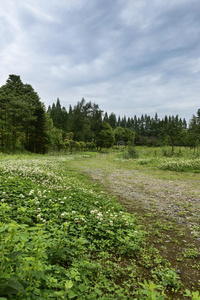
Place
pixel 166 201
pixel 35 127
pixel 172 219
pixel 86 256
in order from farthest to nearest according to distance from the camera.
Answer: pixel 35 127, pixel 166 201, pixel 172 219, pixel 86 256

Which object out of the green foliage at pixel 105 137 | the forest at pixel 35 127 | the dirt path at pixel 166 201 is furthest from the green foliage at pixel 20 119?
the green foliage at pixel 105 137

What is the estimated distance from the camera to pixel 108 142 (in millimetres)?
47000

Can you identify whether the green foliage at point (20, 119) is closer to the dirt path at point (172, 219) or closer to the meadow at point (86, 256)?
the dirt path at point (172, 219)

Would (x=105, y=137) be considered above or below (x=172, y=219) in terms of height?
above

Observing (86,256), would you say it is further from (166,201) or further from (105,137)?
(105,137)

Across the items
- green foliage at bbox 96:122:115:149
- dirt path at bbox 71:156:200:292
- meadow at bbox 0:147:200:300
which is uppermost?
green foliage at bbox 96:122:115:149

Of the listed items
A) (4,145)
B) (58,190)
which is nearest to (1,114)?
(4,145)

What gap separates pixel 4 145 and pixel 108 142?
2951 centimetres

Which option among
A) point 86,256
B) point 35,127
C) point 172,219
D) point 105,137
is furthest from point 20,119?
point 105,137

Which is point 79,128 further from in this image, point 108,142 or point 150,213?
point 150,213

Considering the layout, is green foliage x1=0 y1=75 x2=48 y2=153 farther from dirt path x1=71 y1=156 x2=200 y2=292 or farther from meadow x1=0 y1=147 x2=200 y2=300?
meadow x1=0 y1=147 x2=200 y2=300

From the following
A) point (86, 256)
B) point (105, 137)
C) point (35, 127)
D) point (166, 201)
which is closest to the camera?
point (86, 256)

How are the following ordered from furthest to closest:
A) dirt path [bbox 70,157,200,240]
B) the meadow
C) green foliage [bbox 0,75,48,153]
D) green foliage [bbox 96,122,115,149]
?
green foliage [bbox 96,122,115,149] < green foliage [bbox 0,75,48,153] < dirt path [bbox 70,157,200,240] < the meadow

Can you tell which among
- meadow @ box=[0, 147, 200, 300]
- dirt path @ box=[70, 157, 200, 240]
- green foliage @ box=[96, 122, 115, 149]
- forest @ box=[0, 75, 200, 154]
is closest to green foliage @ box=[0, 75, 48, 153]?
forest @ box=[0, 75, 200, 154]
